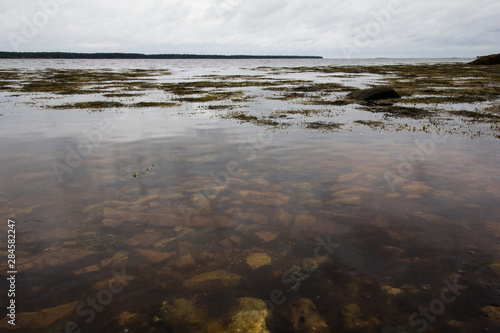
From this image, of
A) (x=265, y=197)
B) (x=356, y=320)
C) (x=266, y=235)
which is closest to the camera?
(x=356, y=320)

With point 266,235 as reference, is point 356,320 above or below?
below

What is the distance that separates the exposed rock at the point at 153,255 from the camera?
19.2ft

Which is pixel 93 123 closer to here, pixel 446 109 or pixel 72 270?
pixel 72 270

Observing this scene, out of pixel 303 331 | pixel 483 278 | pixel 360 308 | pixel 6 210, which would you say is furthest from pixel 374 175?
pixel 6 210

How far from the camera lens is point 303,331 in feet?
14.0

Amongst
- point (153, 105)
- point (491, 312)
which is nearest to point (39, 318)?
point (491, 312)

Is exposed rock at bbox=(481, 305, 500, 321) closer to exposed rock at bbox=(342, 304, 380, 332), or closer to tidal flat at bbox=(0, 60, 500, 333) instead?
tidal flat at bbox=(0, 60, 500, 333)

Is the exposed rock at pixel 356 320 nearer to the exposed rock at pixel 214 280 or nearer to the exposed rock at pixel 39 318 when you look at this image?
the exposed rock at pixel 214 280

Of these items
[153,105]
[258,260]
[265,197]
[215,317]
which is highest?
[153,105]

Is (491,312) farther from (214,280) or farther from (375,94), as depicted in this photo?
(375,94)

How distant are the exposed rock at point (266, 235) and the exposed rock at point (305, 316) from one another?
1839 mm

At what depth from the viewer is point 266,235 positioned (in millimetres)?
6688

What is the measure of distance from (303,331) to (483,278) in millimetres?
3379

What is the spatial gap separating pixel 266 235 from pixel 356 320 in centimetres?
264
